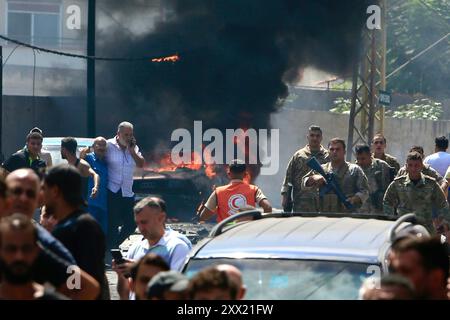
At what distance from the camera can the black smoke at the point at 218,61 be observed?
85.1ft

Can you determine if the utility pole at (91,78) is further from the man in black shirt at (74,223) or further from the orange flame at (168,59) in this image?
the man in black shirt at (74,223)

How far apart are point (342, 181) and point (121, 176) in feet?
8.88

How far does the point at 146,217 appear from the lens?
7238 mm

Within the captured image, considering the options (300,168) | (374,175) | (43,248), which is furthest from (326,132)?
(43,248)

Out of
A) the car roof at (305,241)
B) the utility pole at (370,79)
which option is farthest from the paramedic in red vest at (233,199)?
the utility pole at (370,79)

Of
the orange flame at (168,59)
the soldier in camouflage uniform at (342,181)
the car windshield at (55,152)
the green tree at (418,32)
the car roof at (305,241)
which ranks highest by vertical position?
the green tree at (418,32)

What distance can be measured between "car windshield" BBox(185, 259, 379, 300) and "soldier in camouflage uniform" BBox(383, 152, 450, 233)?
491 centimetres

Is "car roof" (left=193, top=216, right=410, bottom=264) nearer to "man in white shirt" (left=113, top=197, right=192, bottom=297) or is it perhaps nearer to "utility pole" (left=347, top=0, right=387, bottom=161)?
"man in white shirt" (left=113, top=197, right=192, bottom=297)

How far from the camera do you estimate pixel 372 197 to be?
39.0 ft

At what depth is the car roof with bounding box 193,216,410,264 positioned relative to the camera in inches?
241

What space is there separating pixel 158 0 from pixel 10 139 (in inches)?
179

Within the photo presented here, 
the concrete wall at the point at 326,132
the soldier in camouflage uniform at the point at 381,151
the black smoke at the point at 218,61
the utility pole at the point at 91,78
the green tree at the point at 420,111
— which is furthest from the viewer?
the green tree at the point at 420,111
